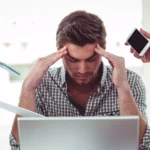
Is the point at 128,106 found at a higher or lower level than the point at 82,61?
lower

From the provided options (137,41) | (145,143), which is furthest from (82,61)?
(145,143)

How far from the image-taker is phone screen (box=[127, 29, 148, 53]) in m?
1.14

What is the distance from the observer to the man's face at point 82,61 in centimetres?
108

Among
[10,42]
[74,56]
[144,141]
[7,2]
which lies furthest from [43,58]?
[10,42]

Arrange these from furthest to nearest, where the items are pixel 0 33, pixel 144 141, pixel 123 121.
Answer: pixel 0 33 → pixel 144 141 → pixel 123 121

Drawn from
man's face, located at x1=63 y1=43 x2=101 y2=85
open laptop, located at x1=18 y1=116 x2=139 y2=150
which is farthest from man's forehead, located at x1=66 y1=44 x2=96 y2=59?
open laptop, located at x1=18 y1=116 x2=139 y2=150

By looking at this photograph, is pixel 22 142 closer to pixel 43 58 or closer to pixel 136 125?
pixel 136 125

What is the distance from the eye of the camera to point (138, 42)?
1.15m

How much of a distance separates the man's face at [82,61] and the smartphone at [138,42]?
0.46 feet

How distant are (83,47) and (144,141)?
1.26 ft

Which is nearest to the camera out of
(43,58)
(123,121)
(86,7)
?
(123,121)

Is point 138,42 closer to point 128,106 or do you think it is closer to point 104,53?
point 104,53

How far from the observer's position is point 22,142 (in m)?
0.69

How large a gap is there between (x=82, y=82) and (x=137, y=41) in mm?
259
